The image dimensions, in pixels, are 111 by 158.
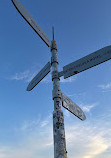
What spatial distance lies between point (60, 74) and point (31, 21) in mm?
2316

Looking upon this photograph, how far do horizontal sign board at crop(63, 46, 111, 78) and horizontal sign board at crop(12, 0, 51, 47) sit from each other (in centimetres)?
166

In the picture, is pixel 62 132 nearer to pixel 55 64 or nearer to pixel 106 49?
pixel 55 64

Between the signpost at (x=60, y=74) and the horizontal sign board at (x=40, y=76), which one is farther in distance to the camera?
the horizontal sign board at (x=40, y=76)

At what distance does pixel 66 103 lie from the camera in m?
4.61

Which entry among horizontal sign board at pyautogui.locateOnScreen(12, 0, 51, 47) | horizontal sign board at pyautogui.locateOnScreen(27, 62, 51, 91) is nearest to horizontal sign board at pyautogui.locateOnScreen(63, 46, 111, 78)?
horizontal sign board at pyautogui.locateOnScreen(27, 62, 51, 91)

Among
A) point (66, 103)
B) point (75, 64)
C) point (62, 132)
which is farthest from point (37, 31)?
point (62, 132)

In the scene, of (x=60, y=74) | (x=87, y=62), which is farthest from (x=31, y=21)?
(x=87, y=62)

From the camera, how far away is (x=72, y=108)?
4699 millimetres

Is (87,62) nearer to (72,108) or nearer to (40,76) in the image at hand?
(72,108)

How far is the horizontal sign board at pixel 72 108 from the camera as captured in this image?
4.55 meters

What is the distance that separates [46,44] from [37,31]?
728mm

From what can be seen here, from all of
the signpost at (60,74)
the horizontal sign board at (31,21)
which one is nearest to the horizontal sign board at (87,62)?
the signpost at (60,74)

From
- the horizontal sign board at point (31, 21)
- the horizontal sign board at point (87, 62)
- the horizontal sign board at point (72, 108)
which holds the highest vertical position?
the horizontal sign board at point (31, 21)

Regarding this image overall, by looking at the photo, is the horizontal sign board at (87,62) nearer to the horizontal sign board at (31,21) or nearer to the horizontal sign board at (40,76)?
the horizontal sign board at (40,76)
